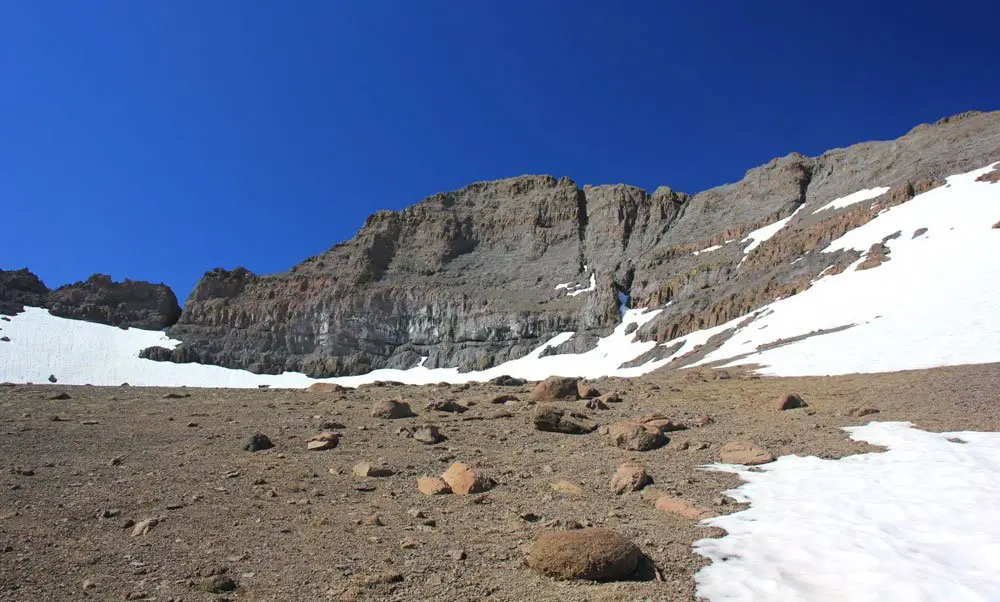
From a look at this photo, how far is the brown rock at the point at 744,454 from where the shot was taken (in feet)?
33.4

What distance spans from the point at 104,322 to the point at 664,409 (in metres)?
112

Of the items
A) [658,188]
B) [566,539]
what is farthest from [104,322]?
[566,539]

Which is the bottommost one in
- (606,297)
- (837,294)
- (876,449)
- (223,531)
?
(223,531)

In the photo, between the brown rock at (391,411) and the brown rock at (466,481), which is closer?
the brown rock at (466,481)

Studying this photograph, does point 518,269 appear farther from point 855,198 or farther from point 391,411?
point 391,411

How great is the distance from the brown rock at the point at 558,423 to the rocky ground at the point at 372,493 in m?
0.09

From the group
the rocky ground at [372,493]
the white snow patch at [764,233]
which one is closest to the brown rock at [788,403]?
the rocky ground at [372,493]

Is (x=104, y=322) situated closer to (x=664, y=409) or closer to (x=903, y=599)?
(x=664, y=409)

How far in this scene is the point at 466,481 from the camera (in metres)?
9.11

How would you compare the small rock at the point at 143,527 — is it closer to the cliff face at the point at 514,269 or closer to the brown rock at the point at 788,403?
the brown rock at the point at 788,403

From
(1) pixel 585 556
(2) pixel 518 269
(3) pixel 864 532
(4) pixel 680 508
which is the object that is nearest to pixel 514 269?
(2) pixel 518 269

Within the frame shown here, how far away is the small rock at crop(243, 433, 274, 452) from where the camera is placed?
39.2 feet

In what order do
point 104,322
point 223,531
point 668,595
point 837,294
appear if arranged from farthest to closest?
point 104,322 → point 837,294 → point 223,531 → point 668,595

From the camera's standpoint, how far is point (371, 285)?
10412 centimetres
